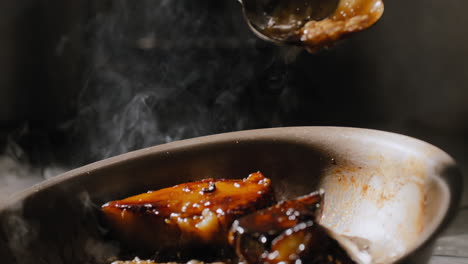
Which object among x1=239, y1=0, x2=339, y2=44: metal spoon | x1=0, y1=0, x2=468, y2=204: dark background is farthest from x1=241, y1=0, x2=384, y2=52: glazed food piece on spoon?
x1=0, y1=0, x2=468, y2=204: dark background

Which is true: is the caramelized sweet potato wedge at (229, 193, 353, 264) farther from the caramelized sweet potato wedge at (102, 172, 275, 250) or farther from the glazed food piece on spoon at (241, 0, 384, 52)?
→ the glazed food piece on spoon at (241, 0, 384, 52)

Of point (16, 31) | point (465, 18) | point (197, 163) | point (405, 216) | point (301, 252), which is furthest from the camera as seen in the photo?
point (16, 31)

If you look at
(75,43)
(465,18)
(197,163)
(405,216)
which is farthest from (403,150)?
(75,43)

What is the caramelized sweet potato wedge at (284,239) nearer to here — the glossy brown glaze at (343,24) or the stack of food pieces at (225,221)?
the stack of food pieces at (225,221)

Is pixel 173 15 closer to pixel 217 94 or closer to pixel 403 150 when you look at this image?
pixel 217 94

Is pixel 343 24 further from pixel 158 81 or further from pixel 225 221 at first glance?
pixel 158 81

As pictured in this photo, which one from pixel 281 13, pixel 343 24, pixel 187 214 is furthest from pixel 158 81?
pixel 343 24

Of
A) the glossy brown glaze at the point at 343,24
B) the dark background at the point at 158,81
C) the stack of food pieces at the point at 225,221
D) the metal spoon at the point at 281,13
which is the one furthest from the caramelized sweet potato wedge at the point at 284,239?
the dark background at the point at 158,81
